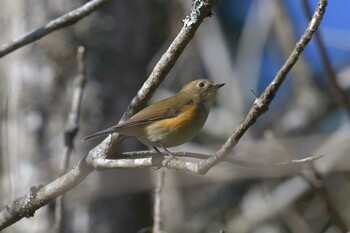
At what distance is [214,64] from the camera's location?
7031mm

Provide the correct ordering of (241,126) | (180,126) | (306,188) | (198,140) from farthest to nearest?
(198,140), (306,188), (180,126), (241,126)

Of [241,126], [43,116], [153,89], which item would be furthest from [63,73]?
[241,126]

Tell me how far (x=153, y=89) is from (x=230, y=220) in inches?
167

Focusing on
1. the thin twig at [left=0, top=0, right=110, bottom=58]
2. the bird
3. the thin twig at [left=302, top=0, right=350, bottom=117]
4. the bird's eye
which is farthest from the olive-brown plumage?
the thin twig at [left=302, top=0, right=350, bottom=117]

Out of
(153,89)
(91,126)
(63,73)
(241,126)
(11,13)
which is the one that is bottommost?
(241,126)

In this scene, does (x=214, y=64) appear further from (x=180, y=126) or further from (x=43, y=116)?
(x=180, y=126)

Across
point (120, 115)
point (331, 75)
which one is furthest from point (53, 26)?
point (120, 115)

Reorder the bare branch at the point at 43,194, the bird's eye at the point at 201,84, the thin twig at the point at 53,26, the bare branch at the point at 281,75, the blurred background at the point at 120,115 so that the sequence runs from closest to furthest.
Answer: the bare branch at the point at 281,75, the bare branch at the point at 43,194, the thin twig at the point at 53,26, the bird's eye at the point at 201,84, the blurred background at the point at 120,115

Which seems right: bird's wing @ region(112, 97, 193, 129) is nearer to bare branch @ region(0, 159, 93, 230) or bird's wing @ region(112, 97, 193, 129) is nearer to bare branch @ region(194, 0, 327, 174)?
bare branch @ region(0, 159, 93, 230)

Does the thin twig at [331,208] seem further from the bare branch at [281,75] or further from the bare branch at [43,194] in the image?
the bare branch at [43,194]

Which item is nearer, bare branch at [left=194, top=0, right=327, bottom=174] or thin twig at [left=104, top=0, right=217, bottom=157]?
bare branch at [left=194, top=0, right=327, bottom=174]

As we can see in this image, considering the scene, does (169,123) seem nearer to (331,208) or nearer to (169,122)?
(169,122)

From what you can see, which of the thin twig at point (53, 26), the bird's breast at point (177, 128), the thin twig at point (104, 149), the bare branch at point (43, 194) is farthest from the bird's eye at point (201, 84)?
the bare branch at point (43, 194)

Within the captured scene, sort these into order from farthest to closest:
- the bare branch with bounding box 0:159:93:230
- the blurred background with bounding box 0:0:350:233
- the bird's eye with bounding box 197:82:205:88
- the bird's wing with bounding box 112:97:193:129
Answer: the blurred background with bounding box 0:0:350:233, the bird's eye with bounding box 197:82:205:88, the bird's wing with bounding box 112:97:193:129, the bare branch with bounding box 0:159:93:230
